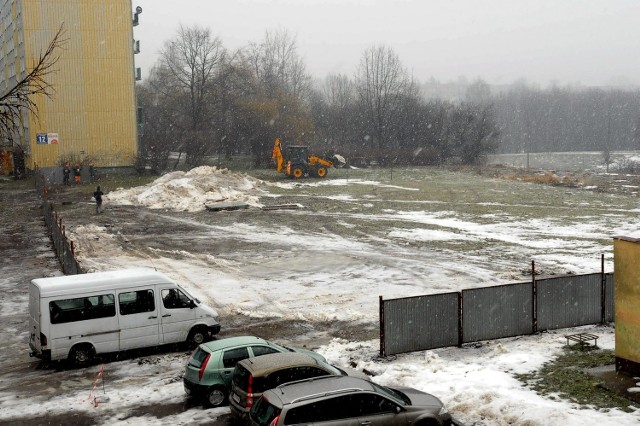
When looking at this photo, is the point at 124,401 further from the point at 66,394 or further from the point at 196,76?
the point at 196,76

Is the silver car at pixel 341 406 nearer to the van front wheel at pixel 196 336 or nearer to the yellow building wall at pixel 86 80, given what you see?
the van front wheel at pixel 196 336

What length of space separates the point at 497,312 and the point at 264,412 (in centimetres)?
814

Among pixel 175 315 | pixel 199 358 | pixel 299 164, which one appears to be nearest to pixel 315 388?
pixel 199 358

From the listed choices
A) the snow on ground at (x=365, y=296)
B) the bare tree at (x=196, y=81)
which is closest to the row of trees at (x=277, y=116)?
the bare tree at (x=196, y=81)

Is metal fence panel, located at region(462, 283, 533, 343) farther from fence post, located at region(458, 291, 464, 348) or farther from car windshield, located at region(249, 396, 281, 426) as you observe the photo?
car windshield, located at region(249, 396, 281, 426)

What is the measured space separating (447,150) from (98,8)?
56.7 m

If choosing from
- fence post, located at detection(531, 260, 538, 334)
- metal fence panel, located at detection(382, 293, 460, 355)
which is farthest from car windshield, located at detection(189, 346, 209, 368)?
fence post, located at detection(531, 260, 538, 334)

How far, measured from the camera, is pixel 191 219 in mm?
38031

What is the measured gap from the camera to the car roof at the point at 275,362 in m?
11.0

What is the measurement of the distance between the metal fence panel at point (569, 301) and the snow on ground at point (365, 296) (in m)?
0.40

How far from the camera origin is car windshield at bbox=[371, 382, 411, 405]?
9914 millimetres

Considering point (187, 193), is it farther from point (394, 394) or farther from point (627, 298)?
point (394, 394)

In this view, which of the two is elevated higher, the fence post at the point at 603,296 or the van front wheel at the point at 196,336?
the fence post at the point at 603,296

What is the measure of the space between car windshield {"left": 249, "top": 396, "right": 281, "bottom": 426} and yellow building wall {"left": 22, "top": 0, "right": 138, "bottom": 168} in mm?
55074
